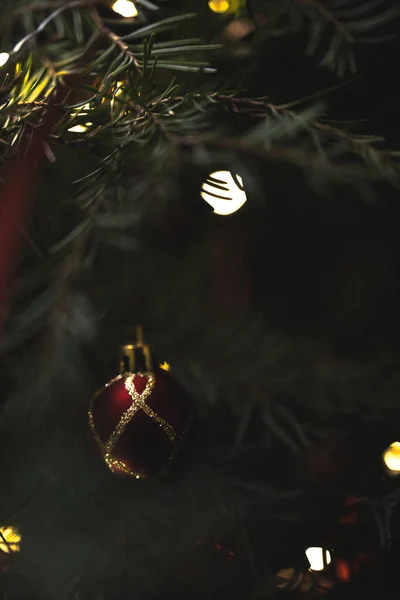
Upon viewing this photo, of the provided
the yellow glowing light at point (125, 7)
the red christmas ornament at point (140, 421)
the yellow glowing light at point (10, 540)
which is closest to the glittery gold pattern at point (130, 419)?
the red christmas ornament at point (140, 421)

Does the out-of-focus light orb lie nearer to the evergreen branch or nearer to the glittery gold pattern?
the glittery gold pattern

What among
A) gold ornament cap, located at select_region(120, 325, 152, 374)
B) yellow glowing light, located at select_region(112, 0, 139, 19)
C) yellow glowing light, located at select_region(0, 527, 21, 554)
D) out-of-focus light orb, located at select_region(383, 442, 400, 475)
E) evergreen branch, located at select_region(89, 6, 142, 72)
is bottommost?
yellow glowing light, located at select_region(0, 527, 21, 554)

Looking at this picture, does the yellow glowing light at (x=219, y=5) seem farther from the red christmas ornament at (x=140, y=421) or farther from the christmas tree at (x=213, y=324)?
the red christmas ornament at (x=140, y=421)

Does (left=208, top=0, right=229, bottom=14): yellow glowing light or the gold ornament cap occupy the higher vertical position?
(left=208, top=0, right=229, bottom=14): yellow glowing light

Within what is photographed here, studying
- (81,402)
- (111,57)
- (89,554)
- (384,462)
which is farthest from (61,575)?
(111,57)

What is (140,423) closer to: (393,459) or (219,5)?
(393,459)

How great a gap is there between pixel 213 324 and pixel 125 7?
0.26 metres

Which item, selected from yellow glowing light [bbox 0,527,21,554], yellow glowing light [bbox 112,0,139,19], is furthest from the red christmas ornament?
yellow glowing light [bbox 112,0,139,19]

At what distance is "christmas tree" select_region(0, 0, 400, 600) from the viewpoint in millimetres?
366

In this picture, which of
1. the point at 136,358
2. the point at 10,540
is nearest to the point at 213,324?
the point at 136,358

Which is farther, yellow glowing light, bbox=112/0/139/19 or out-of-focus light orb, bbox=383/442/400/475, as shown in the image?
out-of-focus light orb, bbox=383/442/400/475

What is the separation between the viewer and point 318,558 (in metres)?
0.41

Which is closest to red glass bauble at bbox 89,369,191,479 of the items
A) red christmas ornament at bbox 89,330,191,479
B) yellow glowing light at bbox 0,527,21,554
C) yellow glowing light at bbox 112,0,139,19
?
red christmas ornament at bbox 89,330,191,479

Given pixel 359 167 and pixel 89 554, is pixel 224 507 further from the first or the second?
pixel 359 167
